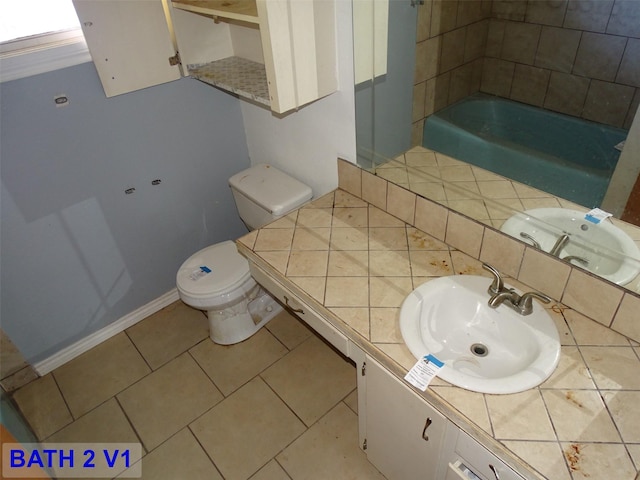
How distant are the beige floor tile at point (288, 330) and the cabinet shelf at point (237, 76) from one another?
3.70 ft

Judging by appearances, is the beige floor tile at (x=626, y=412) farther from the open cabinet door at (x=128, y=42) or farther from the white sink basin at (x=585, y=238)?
the open cabinet door at (x=128, y=42)

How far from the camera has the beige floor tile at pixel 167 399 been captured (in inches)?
74.1

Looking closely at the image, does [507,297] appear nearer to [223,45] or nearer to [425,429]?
[425,429]

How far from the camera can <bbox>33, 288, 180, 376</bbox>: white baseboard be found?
83.6 inches

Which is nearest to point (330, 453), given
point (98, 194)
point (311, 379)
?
point (311, 379)

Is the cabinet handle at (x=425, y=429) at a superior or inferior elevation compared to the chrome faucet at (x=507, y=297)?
inferior

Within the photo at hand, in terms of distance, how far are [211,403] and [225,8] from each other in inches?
61.7

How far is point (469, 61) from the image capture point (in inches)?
61.5

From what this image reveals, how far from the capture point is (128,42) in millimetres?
1719

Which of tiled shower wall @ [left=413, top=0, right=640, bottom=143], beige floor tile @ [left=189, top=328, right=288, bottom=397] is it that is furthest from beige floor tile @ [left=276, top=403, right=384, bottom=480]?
tiled shower wall @ [left=413, top=0, right=640, bottom=143]

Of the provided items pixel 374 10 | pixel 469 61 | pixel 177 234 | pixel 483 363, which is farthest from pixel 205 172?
pixel 483 363

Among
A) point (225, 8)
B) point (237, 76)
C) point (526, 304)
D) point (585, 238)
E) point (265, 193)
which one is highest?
point (225, 8)

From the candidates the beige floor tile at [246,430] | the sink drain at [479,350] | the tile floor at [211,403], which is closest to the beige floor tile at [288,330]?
the tile floor at [211,403]

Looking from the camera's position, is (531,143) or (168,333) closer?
(531,143)
